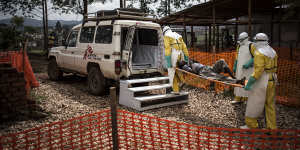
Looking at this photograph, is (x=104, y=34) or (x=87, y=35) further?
(x=87, y=35)

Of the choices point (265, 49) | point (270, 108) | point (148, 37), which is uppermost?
point (148, 37)

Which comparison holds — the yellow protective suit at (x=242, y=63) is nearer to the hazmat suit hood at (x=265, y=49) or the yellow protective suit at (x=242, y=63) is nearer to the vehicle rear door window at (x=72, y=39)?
the hazmat suit hood at (x=265, y=49)

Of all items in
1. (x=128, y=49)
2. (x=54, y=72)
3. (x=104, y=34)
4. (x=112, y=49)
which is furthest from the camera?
(x=54, y=72)

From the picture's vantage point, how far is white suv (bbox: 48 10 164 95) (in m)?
6.16

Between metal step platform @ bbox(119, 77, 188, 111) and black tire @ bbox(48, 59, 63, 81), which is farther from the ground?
black tire @ bbox(48, 59, 63, 81)

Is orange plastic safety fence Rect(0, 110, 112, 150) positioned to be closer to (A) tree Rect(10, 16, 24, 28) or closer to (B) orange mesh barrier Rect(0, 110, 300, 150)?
(B) orange mesh barrier Rect(0, 110, 300, 150)

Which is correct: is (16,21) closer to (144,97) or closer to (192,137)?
(144,97)

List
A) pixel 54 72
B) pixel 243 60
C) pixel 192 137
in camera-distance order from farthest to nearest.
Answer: pixel 54 72, pixel 243 60, pixel 192 137

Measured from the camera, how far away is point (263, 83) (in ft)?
13.1

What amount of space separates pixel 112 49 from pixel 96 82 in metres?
1.25

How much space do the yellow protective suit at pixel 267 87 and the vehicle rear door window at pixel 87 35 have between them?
4758 millimetres

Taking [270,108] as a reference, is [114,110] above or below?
above

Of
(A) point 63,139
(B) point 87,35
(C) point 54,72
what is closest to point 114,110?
→ (A) point 63,139

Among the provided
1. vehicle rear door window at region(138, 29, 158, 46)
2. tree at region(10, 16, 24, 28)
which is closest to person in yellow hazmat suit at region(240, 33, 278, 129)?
vehicle rear door window at region(138, 29, 158, 46)
